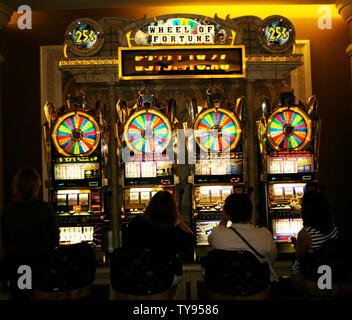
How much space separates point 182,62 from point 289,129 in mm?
1754

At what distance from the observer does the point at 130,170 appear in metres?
4.97

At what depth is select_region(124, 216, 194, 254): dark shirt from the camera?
10.8 ft

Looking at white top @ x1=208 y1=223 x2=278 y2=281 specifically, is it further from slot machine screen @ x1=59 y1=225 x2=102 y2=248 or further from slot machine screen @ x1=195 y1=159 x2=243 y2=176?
slot machine screen @ x1=59 y1=225 x2=102 y2=248

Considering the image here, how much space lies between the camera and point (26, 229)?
339 centimetres

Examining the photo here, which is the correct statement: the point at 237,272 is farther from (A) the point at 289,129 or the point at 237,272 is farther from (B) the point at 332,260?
(A) the point at 289,129

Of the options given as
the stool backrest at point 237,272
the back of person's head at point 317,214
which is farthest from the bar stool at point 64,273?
the back of person's head at point 317,214

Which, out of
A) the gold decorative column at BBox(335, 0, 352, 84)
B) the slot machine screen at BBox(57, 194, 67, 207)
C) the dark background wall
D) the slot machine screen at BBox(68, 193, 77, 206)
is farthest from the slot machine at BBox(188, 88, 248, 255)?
the gold decorative column at BBox(335, 0, 352, 84)

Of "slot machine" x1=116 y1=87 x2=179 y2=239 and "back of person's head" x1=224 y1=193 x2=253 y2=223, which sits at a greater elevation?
"slot machine" x1=116 y1=87 x2=179 y2=239

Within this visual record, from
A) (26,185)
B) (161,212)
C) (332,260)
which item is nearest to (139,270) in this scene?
(161,212)

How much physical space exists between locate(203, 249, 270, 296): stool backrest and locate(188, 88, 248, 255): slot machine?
1997 mm

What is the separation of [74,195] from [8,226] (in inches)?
58.2

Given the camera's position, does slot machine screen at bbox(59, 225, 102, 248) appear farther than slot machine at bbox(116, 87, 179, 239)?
No
